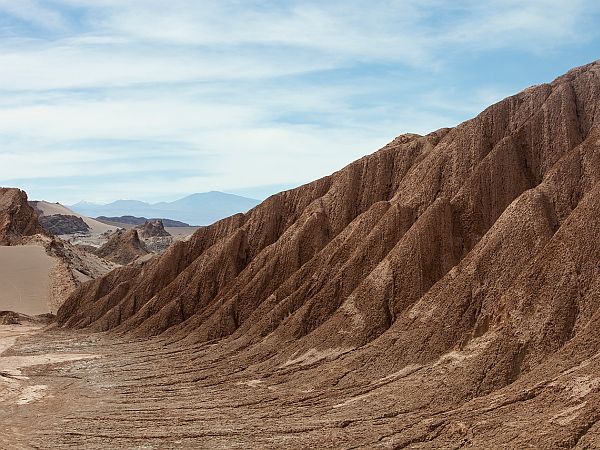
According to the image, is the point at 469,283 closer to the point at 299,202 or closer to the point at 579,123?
the point at 579,123

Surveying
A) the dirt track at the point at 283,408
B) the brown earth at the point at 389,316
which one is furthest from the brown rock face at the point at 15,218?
the dirt track at the point at 283,408

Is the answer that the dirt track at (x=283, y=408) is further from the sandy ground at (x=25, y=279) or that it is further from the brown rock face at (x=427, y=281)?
the sandy ground at (x=25, y=279)

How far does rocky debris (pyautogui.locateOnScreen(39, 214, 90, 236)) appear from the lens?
549 feet

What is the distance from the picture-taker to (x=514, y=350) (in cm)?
2531


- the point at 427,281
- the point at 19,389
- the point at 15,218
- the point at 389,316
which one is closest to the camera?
the point at 19,389

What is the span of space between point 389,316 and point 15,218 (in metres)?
63.9

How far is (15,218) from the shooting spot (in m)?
85.4

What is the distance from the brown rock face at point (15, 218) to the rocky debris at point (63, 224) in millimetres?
78694

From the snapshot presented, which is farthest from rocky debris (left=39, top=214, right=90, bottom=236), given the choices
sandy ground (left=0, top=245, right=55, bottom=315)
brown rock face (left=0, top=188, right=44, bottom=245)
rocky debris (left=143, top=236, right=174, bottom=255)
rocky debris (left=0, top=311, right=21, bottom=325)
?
rocky debris (left=0, top=311, right=21, bottom=325)

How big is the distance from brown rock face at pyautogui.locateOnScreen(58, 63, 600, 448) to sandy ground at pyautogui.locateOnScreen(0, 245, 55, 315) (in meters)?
11.3

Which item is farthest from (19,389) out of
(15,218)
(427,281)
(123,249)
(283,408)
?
(123,249)

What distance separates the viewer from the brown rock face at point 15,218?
82250 millimetres

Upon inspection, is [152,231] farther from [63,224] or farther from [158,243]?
[63,224]

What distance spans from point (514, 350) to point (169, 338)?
2436 cm
